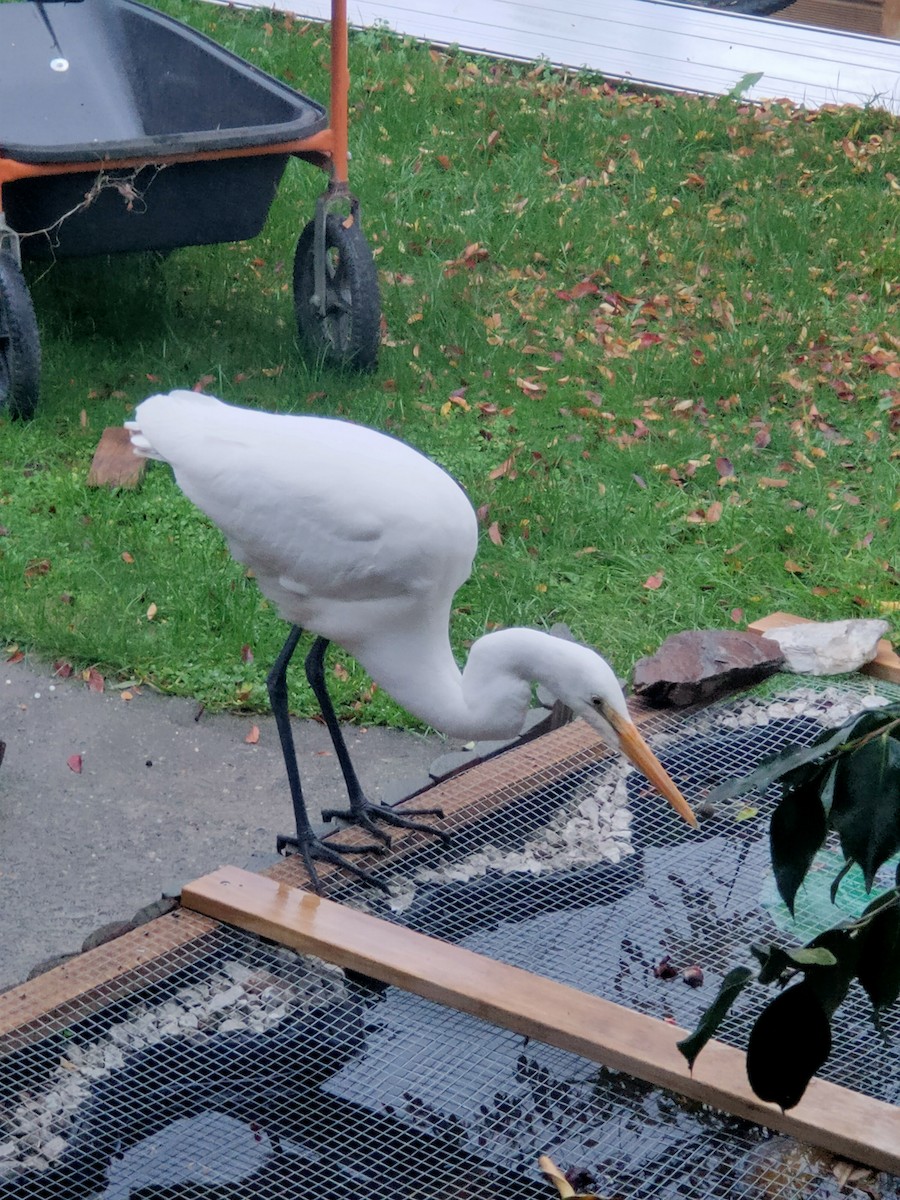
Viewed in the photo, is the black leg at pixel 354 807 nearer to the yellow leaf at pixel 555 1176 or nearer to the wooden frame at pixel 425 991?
the wooden frame at pixel 425 991

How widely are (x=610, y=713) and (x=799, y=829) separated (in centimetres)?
136

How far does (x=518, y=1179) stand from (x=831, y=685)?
66.8 inches

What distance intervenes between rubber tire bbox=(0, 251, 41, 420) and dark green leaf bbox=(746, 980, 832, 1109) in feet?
14.6

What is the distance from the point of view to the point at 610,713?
8.95 feet

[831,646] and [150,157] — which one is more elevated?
[150,157]

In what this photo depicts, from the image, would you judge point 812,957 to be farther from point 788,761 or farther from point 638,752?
point 638,752

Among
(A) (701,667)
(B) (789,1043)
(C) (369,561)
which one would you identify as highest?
(B) (789,1043)

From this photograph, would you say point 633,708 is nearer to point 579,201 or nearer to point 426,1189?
point 426,1189

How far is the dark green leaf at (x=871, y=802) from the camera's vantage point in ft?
4.38

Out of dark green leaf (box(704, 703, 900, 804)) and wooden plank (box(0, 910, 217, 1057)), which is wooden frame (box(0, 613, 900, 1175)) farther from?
dark green leaf (box(704, 703, 900, 804))

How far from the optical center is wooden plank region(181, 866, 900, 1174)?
232cm

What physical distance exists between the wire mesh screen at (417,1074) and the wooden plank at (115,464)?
8.44 ft

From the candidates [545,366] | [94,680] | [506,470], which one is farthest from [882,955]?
[545,366]

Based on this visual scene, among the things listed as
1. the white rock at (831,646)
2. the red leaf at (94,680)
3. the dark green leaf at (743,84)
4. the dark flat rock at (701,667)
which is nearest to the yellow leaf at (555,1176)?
the dark flat rock at (701,667)
